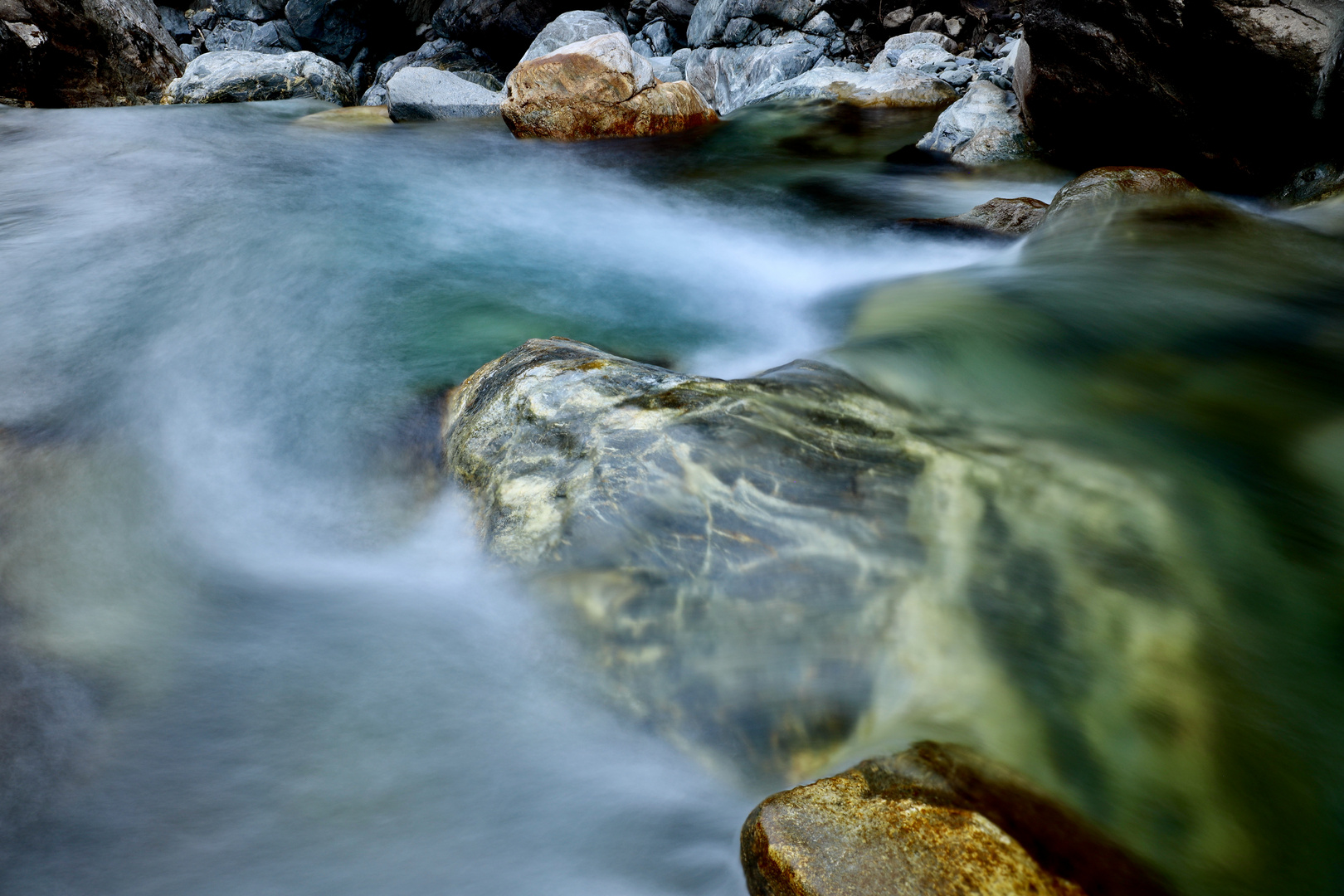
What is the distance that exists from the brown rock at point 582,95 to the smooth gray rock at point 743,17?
6250 mm

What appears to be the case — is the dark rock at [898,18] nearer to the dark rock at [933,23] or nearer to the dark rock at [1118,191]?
the dark rock at [933,23]

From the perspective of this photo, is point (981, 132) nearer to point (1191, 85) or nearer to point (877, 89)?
point (1191, 85)

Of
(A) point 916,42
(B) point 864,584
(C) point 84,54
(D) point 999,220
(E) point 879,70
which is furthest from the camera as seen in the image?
(A) point 916,42

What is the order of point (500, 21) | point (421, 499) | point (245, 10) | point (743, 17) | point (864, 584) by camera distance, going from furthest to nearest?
point (245, 10) < point (500, 21) < point (743, 17) < point (421, 499) < point (864, 584)

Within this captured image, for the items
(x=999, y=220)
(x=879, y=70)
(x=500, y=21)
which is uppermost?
(x=500, y=21)

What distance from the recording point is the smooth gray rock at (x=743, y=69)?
13.6 m

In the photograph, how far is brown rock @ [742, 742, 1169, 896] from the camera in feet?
4.94

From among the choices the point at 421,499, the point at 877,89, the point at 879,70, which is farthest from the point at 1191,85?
the point at 421,499

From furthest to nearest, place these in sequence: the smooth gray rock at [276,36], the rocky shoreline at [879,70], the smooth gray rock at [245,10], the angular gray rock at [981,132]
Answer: the smooth gray rock at [245,10] → the smooth gray rock at [276,36] → the angular gray rock at [981,132] → the rocky shoreline at [879,70]

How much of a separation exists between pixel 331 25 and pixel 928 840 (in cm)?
2930

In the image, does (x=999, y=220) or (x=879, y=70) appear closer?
(x=999, y=220)

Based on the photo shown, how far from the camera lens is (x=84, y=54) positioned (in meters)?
12.3

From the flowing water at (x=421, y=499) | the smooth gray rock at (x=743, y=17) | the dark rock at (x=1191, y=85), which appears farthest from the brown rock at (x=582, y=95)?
the smooth gray rock at (x=743, y=17)

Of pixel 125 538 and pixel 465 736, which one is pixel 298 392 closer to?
pixel 125 538
